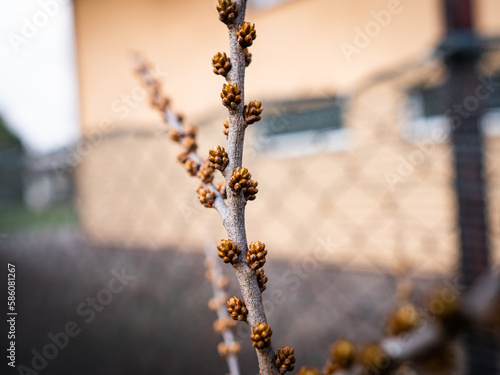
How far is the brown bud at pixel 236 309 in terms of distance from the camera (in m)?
0.25

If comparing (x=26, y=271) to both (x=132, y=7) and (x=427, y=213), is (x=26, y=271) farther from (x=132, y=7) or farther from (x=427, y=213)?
(x=427, y=213)

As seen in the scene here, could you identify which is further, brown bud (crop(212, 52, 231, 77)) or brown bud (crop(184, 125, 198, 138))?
brown bud (crop(184, 125, 198, 138))

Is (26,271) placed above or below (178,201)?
below

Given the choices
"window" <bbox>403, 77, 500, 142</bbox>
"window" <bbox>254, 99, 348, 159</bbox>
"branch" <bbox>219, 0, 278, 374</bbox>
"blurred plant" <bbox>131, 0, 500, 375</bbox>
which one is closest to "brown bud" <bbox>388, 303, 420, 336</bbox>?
"blurred plant" <bbox>131, 0, 500, 375</bbox>

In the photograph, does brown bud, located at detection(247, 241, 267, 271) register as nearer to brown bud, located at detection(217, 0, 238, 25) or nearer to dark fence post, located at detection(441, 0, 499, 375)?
brown bud, located at detection(217, 0, 238, 25)

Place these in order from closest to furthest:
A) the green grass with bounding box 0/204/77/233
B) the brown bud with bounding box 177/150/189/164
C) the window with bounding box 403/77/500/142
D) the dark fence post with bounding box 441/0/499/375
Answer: the brown bud with bounding box 177/150/189/164
the dark fence post with bounding box 441/0/499/375
the window with bounding box 403/77/500/142
the green grass with bounding box 0/204/77/233

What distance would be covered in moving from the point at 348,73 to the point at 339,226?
4.49 ft

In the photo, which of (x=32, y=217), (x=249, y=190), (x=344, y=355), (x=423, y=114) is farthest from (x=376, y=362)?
(x=32, y=217)

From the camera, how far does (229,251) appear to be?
0.24 m

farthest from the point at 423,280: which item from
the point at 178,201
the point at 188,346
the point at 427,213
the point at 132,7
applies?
the point at 132,7

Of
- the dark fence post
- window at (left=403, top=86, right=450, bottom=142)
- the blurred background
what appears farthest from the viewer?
window at (left=403, top=86, right=450, bottom=142)

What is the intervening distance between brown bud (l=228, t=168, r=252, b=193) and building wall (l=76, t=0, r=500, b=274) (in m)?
2.10

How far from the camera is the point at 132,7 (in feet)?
15.7

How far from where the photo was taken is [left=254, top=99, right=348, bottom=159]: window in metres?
3.70
